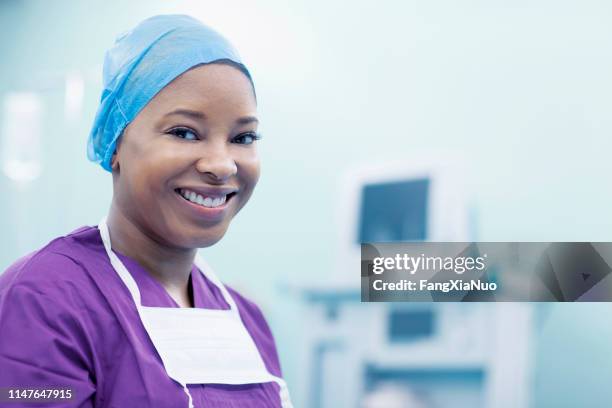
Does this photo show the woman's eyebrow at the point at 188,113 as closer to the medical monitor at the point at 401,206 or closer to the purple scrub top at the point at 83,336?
the purple scrub top at the point at 83,336

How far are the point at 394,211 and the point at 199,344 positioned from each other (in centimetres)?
165

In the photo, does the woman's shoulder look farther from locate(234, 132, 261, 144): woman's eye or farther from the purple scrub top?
locate(234, 132, 261, 144): woman's eye

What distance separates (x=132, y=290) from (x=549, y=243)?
1652 mm

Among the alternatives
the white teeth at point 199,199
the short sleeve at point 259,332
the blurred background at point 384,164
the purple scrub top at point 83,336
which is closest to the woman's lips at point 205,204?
the white teeth at point 199,199

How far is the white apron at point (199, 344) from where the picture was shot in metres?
0.84

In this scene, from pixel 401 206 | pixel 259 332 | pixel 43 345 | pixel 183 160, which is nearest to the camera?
pixel 43 345

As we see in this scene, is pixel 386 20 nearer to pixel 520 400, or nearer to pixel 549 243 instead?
pixel 549 243

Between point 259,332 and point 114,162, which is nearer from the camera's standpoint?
point 114,162

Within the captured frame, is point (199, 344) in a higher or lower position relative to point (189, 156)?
lower

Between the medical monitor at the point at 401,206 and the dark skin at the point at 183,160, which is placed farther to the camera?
the medical monitor at the point at 401,206

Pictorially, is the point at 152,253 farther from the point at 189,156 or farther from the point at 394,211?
the point at 394,211

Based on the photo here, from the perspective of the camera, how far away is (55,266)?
80cm

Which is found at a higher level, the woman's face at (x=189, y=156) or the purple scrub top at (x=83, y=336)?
the woman's face at (x=189, y=156)

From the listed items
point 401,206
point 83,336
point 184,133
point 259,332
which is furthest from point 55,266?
point 401,206
